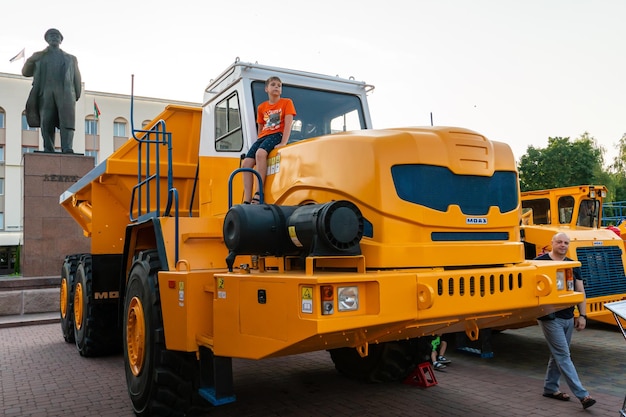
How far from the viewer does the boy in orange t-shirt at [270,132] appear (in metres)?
4.81

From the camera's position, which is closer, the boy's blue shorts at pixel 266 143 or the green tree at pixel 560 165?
the boy's blue shorts at pixel 266 143

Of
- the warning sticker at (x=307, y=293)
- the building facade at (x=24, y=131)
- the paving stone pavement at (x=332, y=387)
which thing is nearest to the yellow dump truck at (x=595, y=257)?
the paving stone pavement at (x=332, y=387)

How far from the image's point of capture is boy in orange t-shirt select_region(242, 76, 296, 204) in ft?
15.8

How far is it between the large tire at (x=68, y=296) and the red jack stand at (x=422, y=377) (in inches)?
220

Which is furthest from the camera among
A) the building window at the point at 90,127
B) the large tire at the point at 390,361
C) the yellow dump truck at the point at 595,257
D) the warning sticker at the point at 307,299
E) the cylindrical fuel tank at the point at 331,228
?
the building window at the point at 90,127

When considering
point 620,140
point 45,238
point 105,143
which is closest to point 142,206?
point 45,238

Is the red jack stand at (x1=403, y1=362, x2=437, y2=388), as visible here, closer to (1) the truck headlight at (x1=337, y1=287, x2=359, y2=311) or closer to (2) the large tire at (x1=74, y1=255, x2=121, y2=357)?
(1) the truck headlight at (x1=337, y1=287, x2=359, y2=311)

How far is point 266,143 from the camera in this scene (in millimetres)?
4844

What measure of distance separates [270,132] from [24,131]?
4289cm

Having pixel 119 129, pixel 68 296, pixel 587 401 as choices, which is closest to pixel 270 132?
pixel 587 401

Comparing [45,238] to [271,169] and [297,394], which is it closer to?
[297,394]

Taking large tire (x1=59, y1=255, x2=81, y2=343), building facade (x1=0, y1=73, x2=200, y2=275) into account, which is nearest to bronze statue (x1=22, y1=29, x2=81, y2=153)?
large tire (x1=59, y1=255, x2=81, y2=343)

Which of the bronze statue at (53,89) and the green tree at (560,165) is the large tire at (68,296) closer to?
the bronze statue at (53,89)

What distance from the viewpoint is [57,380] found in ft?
23.1
